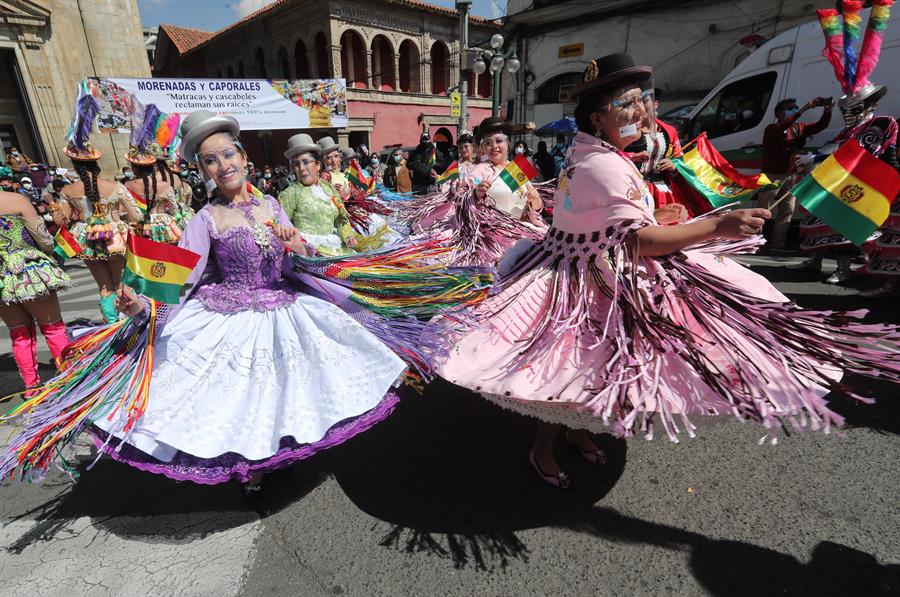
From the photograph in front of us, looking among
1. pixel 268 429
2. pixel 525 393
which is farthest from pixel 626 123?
pixel 268 429

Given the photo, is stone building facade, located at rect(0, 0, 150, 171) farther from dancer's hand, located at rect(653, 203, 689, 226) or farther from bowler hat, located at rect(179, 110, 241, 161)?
dancer's hand, located at rect(653, 203, 689, 226)

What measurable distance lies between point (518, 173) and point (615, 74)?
95.5 inches

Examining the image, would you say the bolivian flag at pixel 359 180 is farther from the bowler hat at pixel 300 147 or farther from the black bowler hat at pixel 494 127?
the black bowler hat at pixel 494 127

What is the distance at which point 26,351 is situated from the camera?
3.63 m

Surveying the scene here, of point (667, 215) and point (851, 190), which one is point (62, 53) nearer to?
point (667, 215)

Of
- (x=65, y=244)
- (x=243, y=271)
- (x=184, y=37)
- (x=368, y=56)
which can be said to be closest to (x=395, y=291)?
(x=243, y=271)

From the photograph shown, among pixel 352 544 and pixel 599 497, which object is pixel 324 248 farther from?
pixel 599 497

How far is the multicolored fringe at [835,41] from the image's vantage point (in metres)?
2.21

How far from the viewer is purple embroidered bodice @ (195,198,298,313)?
2.51 m

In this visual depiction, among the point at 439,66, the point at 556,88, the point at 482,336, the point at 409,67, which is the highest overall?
the point at 439,66

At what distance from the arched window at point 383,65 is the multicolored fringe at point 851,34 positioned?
26.1m

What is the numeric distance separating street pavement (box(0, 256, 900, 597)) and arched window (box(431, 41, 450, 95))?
2890 cm

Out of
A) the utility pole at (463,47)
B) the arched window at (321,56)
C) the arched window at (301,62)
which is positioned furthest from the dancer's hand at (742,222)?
the arched window at (301,62)

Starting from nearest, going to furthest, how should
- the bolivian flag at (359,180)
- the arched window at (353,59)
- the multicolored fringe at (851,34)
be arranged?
the multicolored fringe at (851,34) → the bolivian flag at (359,180) → the arched window at (353,59)
